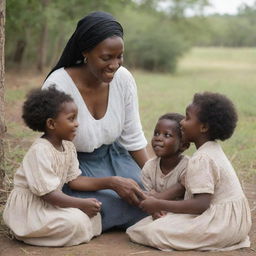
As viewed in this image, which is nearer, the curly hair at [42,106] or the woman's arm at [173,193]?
the curly hair at [42,106]

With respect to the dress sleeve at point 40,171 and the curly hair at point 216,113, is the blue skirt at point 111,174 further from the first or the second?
the curly hair at point 216,113

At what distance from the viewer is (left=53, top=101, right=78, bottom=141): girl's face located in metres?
3.72

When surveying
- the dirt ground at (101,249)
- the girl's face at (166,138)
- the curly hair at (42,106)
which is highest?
the curly hair at (42,106)

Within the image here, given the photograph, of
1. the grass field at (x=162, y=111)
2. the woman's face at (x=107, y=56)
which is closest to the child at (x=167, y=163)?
the woman's face at (x=107, y=56)

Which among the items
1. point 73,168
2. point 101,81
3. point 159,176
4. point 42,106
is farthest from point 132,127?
point 42,106

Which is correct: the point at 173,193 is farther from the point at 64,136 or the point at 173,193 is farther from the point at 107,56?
the point at 107,56

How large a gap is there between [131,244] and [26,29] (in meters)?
17.9

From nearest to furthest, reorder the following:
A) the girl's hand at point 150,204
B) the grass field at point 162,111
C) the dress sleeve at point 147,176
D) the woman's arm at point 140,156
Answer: the girl's hand at point 150,204
the dress sleeve at point 147,176
the woman's arm at point 140,156
the grass field at point 162,111

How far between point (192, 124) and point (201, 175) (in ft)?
1.13

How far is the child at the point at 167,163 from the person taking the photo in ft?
12.7

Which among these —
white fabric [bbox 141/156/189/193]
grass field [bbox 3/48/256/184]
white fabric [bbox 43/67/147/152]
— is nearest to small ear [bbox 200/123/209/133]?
white fabric [bbox 141/156/189/193]

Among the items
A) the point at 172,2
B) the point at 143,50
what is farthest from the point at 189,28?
the point at 143,50

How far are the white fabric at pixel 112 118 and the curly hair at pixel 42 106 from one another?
29cm

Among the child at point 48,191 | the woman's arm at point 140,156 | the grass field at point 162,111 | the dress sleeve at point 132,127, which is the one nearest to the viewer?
the child at point 48,191
